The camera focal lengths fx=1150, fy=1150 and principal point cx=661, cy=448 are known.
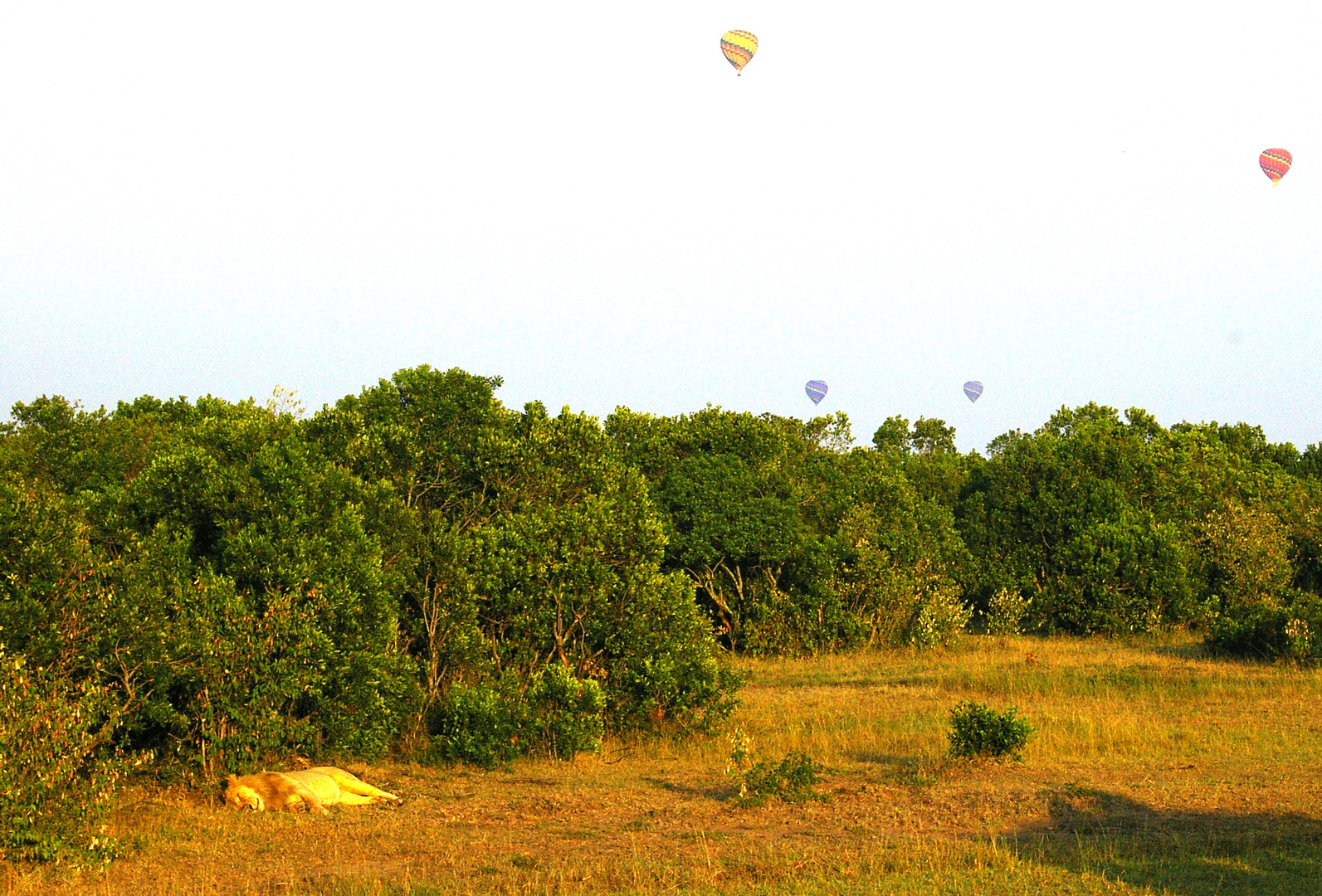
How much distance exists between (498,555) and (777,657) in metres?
13.0

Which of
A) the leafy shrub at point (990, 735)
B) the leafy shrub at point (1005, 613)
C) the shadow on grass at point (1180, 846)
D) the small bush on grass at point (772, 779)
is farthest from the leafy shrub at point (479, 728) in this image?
the leafy shrub at point (1005, 613)

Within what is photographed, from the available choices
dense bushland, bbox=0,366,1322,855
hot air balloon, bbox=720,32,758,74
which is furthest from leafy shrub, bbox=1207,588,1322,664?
hot air balloon, bbox=720,32,758,74

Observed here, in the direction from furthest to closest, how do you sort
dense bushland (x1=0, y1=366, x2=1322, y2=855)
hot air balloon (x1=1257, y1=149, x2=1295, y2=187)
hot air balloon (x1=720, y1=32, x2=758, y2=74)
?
hot air balloon (x1=1257, y1=149, x2=1295, y2=187)
hot air balloon (x1=720, y1=32, x2=758, y2=74)
dense bushland (x1=0, y1=366, x2=1322, y2=855)

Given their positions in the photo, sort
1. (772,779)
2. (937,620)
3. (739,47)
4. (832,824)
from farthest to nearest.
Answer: (739,47), (937,620), (772,779), (832,824)

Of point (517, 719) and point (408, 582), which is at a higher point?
point (408, 582)

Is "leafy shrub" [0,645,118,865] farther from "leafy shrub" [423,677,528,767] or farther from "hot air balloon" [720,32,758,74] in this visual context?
"hot air balloon" [720,32,758,74]

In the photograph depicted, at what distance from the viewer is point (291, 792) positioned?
39.5 ft

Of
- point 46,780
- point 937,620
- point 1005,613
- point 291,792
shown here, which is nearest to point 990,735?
point 291,792

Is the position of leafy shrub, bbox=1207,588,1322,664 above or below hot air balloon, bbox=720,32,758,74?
below

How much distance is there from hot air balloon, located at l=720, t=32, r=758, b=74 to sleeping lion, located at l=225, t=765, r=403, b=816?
114ft

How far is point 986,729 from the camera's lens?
47.1 feet

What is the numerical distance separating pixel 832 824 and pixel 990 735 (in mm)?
3666

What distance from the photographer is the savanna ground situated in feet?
30.8

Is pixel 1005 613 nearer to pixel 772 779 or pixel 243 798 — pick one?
pixel 772 779
